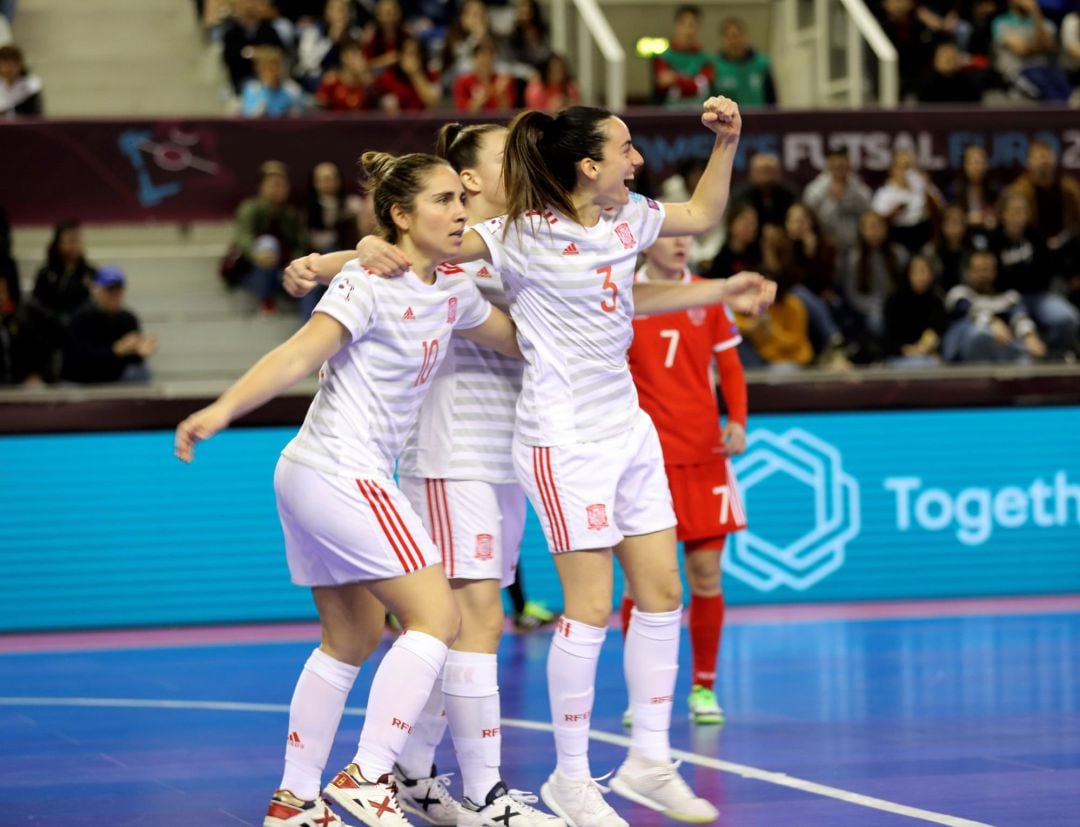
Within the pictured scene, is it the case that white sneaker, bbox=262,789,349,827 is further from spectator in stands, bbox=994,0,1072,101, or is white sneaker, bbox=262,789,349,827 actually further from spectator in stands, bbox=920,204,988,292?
spectator in stands, bbox=994,0,1072,101

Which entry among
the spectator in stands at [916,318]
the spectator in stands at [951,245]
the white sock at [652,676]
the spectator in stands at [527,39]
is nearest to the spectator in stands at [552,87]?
the spectator in stands at [527,39]

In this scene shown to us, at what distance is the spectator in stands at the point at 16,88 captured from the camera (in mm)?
14477

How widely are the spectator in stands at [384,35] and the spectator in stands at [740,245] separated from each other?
391 centimetres

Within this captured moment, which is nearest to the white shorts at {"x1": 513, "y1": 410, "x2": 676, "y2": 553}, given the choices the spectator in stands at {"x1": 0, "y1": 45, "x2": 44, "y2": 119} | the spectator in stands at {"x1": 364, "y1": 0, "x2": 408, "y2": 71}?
the spectator in stands at {"x1": 0, "y1": 45, "x2": 44, "y2": 119}

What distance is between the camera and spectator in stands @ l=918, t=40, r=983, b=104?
16.2 m

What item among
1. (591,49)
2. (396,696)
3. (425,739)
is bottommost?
(425,739)

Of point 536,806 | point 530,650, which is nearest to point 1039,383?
point 530,650

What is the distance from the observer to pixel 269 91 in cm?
1512

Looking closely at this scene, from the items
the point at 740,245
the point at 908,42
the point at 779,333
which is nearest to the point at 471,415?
the point at 779,333

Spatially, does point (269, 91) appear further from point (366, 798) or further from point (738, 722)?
point (366, 798)

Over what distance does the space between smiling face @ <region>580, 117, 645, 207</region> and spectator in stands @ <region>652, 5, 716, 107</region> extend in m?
10.2

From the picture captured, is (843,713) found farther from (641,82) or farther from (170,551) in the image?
(641,82)

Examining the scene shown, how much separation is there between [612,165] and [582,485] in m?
1.04

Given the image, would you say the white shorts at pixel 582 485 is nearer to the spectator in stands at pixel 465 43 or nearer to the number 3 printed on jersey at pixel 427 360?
the number 3 printed on jersey at pixel 427 360
